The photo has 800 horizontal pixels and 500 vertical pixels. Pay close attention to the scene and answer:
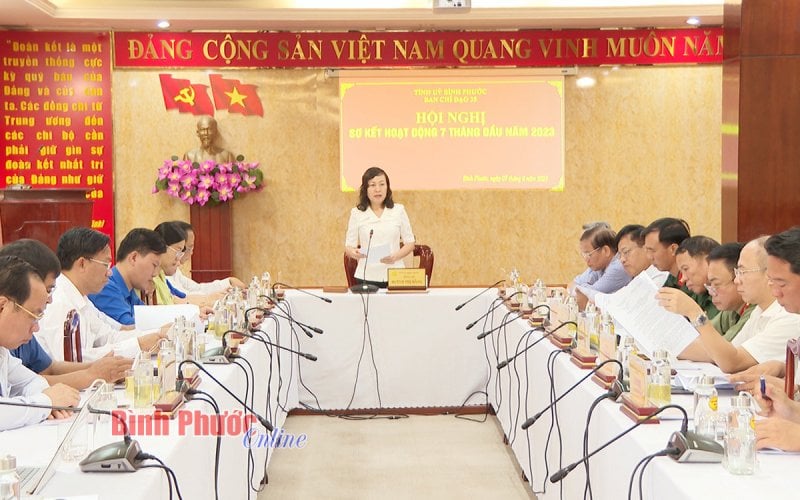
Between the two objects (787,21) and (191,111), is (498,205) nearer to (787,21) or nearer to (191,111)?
(191,111)

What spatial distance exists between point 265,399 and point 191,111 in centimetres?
447

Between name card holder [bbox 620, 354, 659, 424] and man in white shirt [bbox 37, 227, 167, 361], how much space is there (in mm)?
1655

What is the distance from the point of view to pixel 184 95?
773 cm

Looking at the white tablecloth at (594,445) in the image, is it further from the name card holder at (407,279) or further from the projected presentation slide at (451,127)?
the projected presentation slide at (451,127)

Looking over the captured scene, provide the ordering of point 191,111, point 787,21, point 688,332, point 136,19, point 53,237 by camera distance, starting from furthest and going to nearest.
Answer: point 191,111 < point 136,19 < point 53,237 < point 787,21 < point 688,332

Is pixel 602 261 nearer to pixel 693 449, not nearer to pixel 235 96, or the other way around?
pixel 693 449

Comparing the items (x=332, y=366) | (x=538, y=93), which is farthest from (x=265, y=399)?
(x=538, y=93)

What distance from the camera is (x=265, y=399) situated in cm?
384

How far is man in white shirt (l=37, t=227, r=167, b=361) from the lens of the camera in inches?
124

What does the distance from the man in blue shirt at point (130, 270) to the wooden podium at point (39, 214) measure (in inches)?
102

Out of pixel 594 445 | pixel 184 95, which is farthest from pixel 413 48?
pixel 594 445

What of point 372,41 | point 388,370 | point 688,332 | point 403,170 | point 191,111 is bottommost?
point 388,370

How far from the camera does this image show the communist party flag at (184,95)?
773 cm

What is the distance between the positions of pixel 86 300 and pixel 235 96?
4.66m
